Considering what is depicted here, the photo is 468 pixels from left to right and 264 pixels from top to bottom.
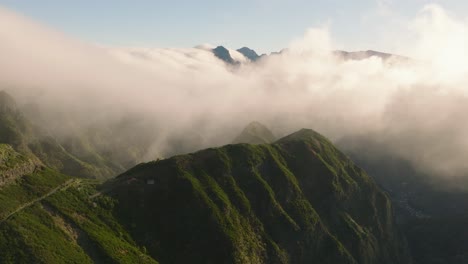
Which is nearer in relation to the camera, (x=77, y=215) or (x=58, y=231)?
(x=58, y=231)

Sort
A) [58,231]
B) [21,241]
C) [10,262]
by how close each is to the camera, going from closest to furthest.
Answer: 1. [10,262]
2. [21,241]
3. [58,231]

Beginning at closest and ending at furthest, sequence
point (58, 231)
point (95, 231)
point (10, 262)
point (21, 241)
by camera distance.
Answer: point (10, 262), point (21, 241), point (58, 231), point (95, 231)

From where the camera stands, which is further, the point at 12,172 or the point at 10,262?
the point at 12,172

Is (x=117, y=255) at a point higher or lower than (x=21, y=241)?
lower

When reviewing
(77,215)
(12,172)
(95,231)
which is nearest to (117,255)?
(95,231)

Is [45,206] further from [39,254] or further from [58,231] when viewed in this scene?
[39,254]

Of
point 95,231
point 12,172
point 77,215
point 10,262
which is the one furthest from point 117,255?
point 12,172

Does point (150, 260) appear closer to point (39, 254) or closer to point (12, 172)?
point (39, 254)

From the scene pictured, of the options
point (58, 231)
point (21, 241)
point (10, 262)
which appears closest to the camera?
point (10, 262)

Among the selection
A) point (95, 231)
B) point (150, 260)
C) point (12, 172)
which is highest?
point (12, 172)
